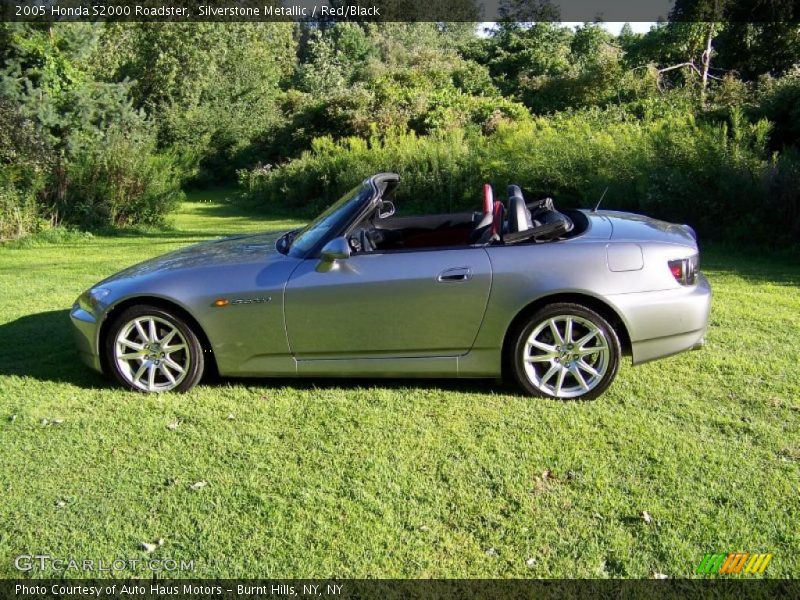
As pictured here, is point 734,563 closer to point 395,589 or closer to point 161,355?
point 395,589

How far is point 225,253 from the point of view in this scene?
508cm

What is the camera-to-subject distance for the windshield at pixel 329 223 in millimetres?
4750

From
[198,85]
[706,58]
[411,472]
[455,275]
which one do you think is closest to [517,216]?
[455,275]

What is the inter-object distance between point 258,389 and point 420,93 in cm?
2126

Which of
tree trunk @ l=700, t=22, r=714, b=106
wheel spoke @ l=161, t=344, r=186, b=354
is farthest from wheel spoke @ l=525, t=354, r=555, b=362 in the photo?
tree trunk @ l=700, t=22, r=714, b=106

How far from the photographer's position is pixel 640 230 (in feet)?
15.7

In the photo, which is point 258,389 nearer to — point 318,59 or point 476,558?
point 476,558

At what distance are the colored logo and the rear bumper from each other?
5.74 ft

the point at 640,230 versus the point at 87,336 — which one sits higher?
the point at 640,230

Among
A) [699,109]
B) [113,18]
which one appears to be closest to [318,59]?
[113,18]

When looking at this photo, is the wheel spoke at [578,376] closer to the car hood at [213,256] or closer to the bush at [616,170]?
the car hood at [213,256]

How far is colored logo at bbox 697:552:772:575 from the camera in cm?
277

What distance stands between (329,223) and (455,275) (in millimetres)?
1054

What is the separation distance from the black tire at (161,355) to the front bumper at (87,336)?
0.08 metres
